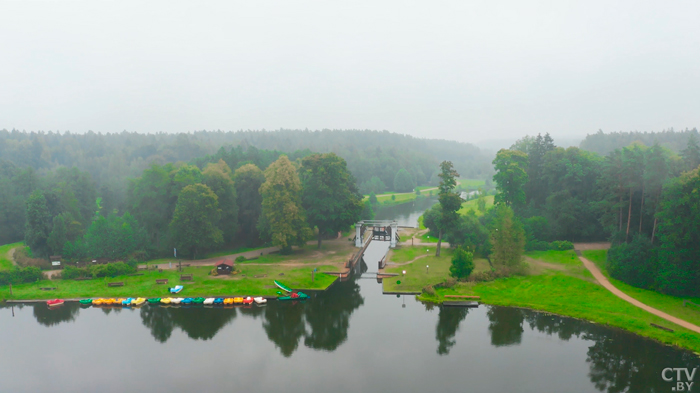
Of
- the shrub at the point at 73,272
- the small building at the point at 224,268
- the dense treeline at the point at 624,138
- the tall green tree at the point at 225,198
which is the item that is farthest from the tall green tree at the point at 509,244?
the dense treeline at the point at 624,138

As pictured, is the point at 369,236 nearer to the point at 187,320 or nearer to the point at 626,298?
the point at 187,320

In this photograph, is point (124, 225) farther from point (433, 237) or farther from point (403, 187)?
point (403, 187)

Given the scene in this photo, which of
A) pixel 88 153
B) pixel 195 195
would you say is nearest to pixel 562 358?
pixel 195 195

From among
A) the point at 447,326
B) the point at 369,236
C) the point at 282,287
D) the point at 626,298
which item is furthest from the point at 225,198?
the point at 626,298

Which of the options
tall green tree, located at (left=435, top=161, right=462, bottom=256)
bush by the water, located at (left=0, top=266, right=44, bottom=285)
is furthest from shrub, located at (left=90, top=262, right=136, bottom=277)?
tall green tree, located at (left=435, top=161, right=462, bottom=256)

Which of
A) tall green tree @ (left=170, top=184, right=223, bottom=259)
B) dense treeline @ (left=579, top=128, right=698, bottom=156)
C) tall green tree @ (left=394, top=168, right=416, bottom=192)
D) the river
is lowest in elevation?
the river

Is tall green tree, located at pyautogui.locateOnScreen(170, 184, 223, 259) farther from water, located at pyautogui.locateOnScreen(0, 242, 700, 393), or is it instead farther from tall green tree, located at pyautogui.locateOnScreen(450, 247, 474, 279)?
tall green tree, located at pyautogui.locateOnScreen(450, 247, 474, 279)
